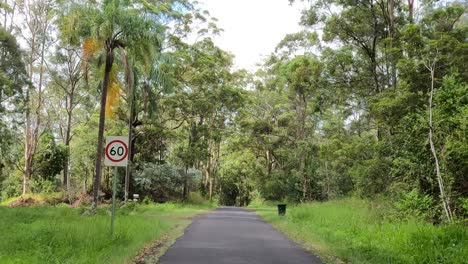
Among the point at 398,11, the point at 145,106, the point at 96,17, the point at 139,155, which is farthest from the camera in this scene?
the point at 139,155

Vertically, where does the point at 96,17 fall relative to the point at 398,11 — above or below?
below

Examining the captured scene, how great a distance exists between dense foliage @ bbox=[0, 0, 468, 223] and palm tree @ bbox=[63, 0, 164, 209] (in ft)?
0.18

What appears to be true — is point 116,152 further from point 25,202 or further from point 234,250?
point 25,202

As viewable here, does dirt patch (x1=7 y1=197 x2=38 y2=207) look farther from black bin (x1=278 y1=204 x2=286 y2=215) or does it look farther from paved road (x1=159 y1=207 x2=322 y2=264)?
paved road (x1=159 y1=207 x2=322 y2=264)

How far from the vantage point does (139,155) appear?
39812 mm

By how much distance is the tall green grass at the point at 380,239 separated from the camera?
9.01m

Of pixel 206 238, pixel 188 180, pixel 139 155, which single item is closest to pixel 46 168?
pixel 139 155

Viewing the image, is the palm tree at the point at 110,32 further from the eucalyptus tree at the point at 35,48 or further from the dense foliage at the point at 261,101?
the eucalyptus tree at the point at 35,48

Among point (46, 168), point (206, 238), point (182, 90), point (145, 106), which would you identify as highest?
point (182, 90)

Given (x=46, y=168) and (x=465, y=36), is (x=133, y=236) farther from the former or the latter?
(x=46, y=168)

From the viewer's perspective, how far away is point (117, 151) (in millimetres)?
11453

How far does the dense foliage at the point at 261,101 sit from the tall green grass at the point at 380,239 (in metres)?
1.34

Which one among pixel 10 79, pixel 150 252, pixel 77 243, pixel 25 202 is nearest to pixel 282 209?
pixel 150 252

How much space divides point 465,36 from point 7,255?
2007 centimetres
